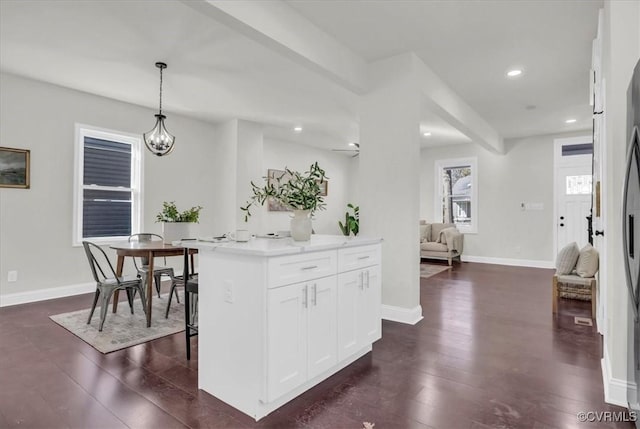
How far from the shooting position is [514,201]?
7.38m

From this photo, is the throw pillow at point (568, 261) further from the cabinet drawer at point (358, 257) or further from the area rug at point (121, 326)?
the area rug at point (121, 326)

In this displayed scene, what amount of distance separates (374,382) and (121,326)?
8.12 ft

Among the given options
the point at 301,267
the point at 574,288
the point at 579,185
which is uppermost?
the point at 579,185

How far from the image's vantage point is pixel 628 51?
6.47 feet

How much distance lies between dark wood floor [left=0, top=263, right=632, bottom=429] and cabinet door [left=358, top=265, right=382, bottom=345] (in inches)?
7.0

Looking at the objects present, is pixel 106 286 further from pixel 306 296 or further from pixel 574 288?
pixel 574 288

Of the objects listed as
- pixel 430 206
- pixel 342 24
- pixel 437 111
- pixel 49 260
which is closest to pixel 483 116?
pixel 437 111

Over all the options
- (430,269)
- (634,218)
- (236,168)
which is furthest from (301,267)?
(430,269)

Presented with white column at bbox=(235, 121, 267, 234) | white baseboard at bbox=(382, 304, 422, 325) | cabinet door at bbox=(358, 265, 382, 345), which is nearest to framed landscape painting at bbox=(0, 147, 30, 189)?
white column at bbox=(235, 121, 267, 234)

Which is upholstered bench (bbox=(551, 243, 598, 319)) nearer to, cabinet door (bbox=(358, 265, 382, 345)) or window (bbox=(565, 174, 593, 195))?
cabinet door (bbox=(358, 265, 382, 345))

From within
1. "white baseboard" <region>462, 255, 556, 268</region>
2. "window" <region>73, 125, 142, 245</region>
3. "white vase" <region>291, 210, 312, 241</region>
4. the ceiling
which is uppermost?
the ceiling

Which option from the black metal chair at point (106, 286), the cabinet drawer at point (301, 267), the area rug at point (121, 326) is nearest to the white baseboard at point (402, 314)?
the cabinet drawer at point (301, 267)

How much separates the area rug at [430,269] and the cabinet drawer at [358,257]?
3.57 m

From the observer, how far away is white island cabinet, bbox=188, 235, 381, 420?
1842 mm
